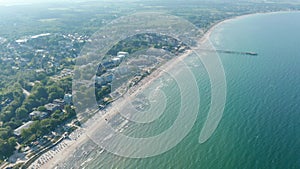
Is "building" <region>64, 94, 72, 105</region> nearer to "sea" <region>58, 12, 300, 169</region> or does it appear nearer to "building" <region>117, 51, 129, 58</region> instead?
"sea" <region>58, 12, 300, 169</region>

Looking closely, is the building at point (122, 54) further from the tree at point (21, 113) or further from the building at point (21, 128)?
the building at point (21, 128)

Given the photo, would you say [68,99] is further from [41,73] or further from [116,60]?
[116,60]

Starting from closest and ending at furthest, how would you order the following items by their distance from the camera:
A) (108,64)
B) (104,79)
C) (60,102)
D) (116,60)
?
(60,102), (104,79), (108,64), (116,60)

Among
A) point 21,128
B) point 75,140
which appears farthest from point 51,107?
point 75,140

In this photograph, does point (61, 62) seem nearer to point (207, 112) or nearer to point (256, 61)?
point (207, 112)

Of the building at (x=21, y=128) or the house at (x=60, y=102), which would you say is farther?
the house at (x=60, y=102)

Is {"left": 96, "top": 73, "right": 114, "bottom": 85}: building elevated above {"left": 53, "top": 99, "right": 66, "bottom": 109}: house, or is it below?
above

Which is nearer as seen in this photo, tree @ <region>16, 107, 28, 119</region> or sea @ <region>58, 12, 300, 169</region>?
sea @ <region>58, 12, 300, 169</region>

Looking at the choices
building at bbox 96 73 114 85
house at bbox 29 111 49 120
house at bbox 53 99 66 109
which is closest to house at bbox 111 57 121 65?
building at bbox 96 73 114 85

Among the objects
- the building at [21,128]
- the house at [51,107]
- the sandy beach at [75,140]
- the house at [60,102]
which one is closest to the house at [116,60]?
the sandy beach at [75,140]
